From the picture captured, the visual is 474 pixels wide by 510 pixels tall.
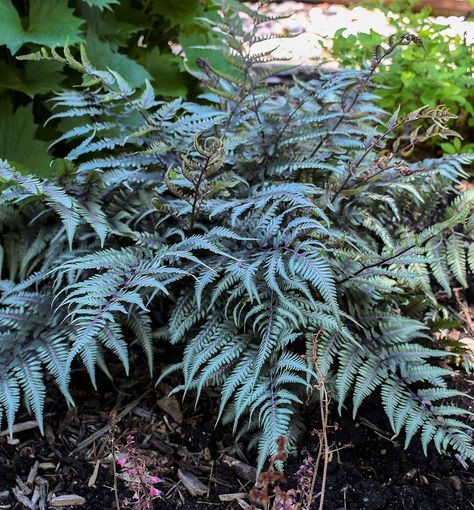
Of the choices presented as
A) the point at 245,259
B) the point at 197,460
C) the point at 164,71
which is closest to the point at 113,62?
the point at 164,71

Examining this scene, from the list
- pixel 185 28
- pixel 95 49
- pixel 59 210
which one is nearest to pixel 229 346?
pixel 59 210

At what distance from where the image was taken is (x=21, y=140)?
284cm

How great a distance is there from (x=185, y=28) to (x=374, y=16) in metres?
2.06

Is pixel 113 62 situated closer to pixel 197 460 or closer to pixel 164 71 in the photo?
pixel 164 71

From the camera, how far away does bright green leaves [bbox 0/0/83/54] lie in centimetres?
259

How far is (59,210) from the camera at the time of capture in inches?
89.0

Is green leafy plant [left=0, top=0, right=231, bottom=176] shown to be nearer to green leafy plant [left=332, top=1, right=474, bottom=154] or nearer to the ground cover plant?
the ground cover plant

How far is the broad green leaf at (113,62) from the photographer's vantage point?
9.73 feet

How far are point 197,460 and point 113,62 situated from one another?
184 cm

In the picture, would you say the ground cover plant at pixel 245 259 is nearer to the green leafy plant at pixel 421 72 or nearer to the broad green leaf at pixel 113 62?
the broad green leaf at pixel 113 62

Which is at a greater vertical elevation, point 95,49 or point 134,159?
point 95,49

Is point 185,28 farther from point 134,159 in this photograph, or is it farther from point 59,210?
point 59,210

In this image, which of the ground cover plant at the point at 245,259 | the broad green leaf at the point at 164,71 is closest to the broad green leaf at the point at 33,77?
the ground cover plant at the point at 245,259

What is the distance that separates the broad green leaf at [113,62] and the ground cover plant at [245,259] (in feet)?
1.34
